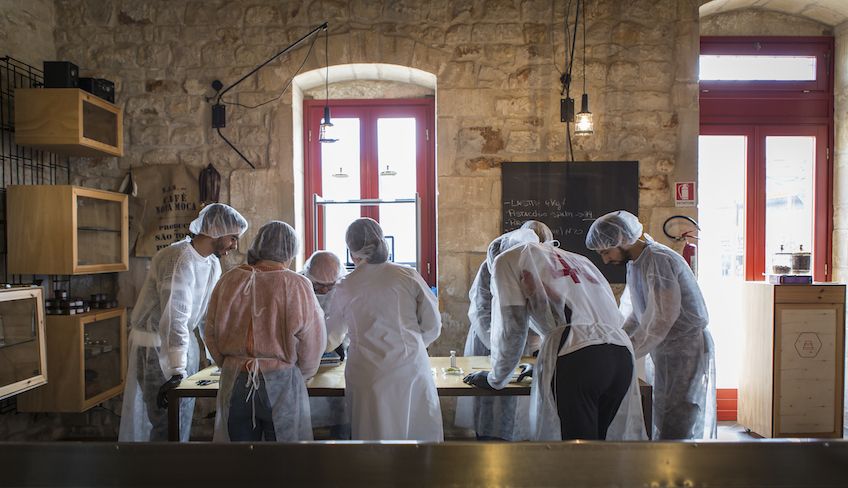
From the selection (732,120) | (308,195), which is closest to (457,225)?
(308,195)

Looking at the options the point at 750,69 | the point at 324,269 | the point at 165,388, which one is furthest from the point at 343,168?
the point at 750,69

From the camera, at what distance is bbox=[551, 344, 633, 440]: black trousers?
2270 millimetres

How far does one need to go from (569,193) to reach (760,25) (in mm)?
2176

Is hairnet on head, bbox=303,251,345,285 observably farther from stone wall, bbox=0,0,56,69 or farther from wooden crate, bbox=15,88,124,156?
stone wall, bbox=0,0,56,69

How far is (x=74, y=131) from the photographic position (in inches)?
136

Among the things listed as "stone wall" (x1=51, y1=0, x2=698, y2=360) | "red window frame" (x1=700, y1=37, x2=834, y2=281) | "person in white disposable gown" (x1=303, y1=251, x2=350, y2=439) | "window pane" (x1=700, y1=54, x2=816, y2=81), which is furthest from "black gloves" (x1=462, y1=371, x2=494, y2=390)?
"window pane" (x1=700, y1=54, x2=816, y2=81)

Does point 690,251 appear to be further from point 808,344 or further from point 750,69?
point 750,69

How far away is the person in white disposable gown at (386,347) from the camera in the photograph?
8.23ft

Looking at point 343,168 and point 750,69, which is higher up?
point 750,69

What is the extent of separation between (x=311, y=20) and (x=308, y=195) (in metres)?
1.33

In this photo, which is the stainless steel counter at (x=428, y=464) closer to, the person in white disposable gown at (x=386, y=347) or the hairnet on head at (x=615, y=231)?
the person in white disposable gown at (x=386, y=347)

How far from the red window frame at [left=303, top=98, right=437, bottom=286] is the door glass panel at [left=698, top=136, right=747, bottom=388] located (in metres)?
2.18

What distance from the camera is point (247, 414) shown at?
2324 mm

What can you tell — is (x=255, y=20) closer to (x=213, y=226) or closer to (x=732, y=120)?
(x=213, y=226)
